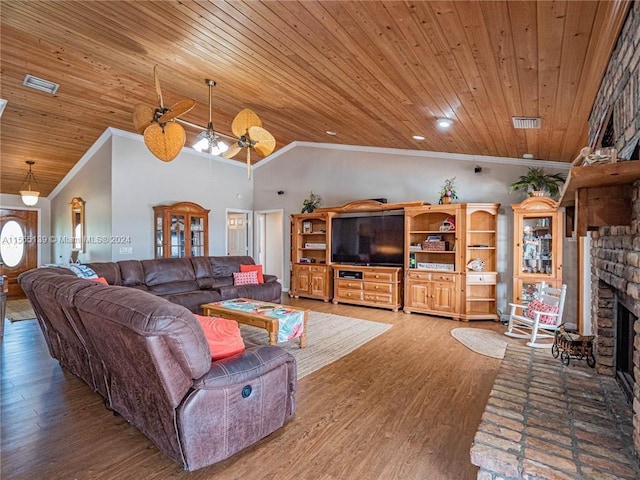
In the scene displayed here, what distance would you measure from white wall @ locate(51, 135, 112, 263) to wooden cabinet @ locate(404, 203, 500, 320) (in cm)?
536

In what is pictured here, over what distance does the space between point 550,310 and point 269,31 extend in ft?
13.7

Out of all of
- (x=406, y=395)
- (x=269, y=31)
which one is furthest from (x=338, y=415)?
(x=269, y=31)

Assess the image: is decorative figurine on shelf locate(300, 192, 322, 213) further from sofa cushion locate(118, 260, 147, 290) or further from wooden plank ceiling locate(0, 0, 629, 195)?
sofa cushion locate(118, 260, 147, 290)

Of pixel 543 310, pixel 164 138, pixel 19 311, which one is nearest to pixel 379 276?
pixel 543 310

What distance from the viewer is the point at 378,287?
625cm

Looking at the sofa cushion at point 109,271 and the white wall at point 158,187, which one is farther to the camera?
the white wall at point 158,187

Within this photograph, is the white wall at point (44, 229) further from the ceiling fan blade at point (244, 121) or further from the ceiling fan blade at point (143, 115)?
the ceiling fan blade at point (244, 121)

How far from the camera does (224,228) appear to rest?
8.05 meters

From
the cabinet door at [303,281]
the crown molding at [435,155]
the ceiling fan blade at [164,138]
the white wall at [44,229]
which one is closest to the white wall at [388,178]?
the crown molding at [435,155]

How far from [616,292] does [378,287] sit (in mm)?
4008

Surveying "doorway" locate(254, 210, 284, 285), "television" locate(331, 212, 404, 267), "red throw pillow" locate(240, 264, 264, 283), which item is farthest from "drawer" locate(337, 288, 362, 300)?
"doorway" locate(254, 210, 284, 285)

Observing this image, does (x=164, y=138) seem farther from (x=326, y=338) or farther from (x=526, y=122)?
(x=526, y=122)

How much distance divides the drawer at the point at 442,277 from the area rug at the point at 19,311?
259 inches

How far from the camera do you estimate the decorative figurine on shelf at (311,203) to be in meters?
7.32
